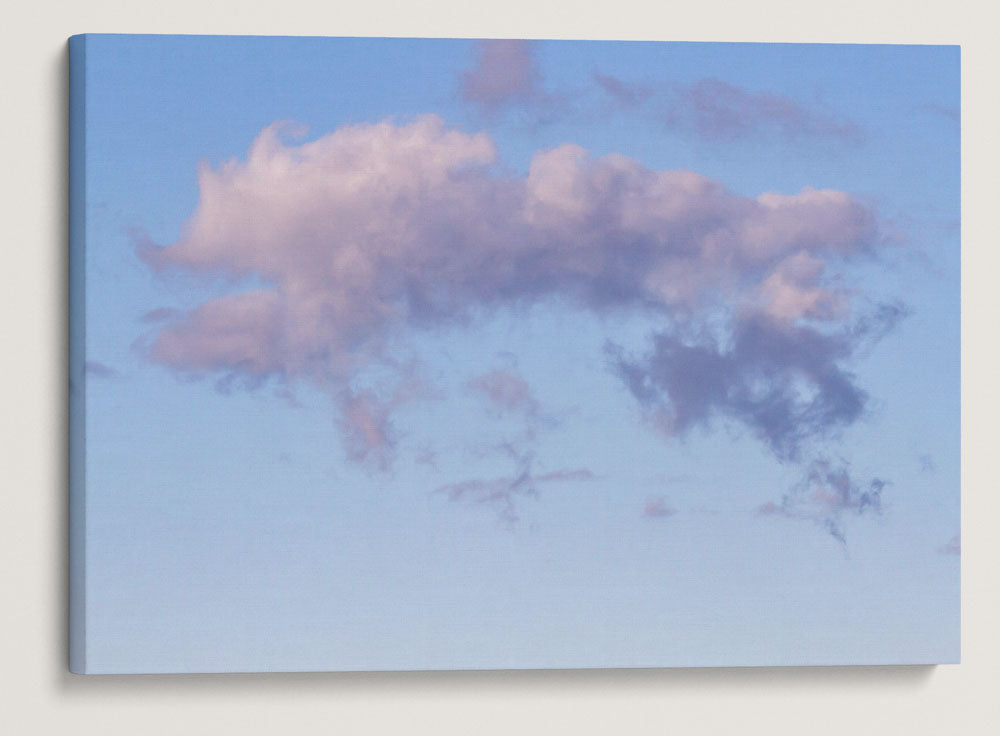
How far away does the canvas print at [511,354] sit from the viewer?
11.9 feet

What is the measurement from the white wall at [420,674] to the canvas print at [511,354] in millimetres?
109

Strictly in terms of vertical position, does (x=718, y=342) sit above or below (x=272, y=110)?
below

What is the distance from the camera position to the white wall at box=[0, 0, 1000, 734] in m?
3.68

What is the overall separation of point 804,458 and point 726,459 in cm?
24

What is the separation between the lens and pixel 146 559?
3625 millimetres

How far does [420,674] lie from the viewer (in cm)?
375

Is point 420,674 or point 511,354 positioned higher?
point 511,354

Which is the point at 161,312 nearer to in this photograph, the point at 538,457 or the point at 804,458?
the point at 538,457

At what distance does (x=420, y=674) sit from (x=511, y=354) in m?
1.01

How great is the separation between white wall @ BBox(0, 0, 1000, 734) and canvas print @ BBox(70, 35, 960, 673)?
0.11 metres

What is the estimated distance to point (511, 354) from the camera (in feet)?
12.1

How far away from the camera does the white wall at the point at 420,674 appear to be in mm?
3682

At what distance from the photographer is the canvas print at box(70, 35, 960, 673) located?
3.64 metres

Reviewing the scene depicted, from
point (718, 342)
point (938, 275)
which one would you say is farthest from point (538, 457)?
point (938, 275)
